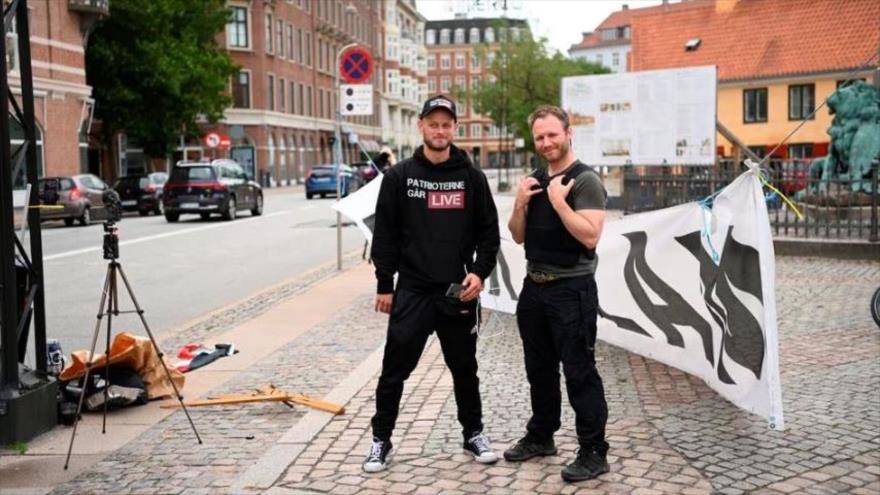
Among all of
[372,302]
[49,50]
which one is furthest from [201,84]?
[372,302]

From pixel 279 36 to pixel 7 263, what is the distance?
211ft

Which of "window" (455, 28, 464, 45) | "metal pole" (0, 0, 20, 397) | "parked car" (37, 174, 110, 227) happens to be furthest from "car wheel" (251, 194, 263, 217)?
"window" (455, 28, 464, 45)

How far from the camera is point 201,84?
43.2 meters

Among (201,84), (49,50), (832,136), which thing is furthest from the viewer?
(201,84)

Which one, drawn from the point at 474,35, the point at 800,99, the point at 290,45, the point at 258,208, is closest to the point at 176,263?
the point at 258,208

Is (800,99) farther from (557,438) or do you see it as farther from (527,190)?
(527,190)

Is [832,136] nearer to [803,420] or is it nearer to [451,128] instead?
[803,420]

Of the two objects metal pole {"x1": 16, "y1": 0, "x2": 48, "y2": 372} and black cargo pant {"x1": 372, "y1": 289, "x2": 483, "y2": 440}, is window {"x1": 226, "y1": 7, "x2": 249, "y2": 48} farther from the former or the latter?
black cargo pant {"x1": 372, "y1": 289, "x2": 483, "y2": 440}

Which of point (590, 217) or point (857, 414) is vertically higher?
point (590, 217)

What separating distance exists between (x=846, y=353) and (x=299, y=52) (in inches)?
2672

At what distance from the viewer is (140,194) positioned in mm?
34562

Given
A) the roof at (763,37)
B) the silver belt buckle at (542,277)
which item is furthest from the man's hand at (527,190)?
the roof at (763,37)

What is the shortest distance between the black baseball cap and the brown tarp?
2920 millimetres

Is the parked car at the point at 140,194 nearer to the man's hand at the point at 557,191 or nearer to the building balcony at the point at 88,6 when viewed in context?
the building balcony at the point at 88,6
